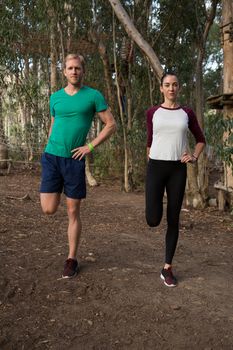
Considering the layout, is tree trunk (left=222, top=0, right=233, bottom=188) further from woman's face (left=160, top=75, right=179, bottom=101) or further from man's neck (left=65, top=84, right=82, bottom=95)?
man's neck (left=65, top=84, right=82, bottom=95)

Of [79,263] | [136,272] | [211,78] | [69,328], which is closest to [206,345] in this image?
[69,328]

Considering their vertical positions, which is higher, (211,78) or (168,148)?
(211,78)

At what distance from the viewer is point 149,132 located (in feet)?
12.2

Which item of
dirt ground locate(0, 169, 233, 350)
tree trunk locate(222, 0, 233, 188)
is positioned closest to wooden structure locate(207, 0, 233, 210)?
tree trunk locate(222, 0, 233, 188)

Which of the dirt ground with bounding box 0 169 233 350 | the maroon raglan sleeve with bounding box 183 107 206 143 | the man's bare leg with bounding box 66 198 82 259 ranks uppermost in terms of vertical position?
the maroon raglan sleeve with bounding box 183 107 206 143

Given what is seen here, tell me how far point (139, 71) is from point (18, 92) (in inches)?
134

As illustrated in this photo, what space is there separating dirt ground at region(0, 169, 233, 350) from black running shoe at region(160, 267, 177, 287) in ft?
0.17

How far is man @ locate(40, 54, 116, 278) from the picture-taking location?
A: 3473mm

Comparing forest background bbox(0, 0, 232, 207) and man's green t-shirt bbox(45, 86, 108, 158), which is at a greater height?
forest background bbox(0, 0, 232, 207)

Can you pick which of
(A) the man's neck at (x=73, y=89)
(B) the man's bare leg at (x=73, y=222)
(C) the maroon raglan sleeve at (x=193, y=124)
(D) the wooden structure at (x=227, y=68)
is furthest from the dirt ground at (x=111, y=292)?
(D) the wooden structure at (x=227, y=68)

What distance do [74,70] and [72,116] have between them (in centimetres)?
37

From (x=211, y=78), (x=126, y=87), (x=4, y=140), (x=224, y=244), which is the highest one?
(x=211, y=78)

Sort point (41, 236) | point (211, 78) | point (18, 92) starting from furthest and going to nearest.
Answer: point (211, 78)
point (18, 92)
point (41, 236)

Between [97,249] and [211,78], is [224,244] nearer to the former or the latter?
[97,249]
